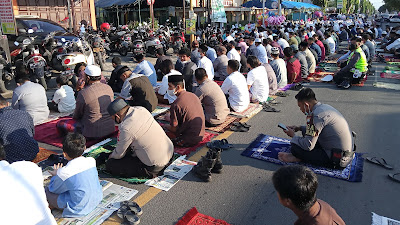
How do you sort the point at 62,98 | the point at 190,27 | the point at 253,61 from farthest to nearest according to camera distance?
→ the point at 190,27, the point at 253,61, the point at 62,98

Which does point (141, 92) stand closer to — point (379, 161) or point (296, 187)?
point (379, 161)

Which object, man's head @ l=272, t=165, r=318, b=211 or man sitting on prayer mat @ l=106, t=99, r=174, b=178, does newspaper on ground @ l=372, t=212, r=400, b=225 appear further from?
man sitting on prayer mat @ l=106, t=99, r=174, b=178

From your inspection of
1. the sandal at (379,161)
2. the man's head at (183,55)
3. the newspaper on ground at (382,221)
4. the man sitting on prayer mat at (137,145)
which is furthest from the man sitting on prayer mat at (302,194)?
the man's head at (183,55)

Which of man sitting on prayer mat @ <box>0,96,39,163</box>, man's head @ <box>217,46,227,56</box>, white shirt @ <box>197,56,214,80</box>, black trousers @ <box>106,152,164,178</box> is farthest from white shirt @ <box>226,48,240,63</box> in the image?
man sitting on prayer mat @ <box>0,96,39,163</box>

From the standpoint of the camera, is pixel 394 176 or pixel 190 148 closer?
pixel 394 176

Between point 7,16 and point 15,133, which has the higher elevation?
point 7,16

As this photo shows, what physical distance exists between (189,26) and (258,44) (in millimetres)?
2745

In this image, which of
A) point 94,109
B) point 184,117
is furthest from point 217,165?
point 94,109

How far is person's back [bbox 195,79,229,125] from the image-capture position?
5.41 meters

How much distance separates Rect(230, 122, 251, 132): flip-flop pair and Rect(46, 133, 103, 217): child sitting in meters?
2.91

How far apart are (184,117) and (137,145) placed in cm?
114

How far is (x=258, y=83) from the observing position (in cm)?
700

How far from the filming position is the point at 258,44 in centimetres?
1071

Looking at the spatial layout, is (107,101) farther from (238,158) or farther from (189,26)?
(189,26)
